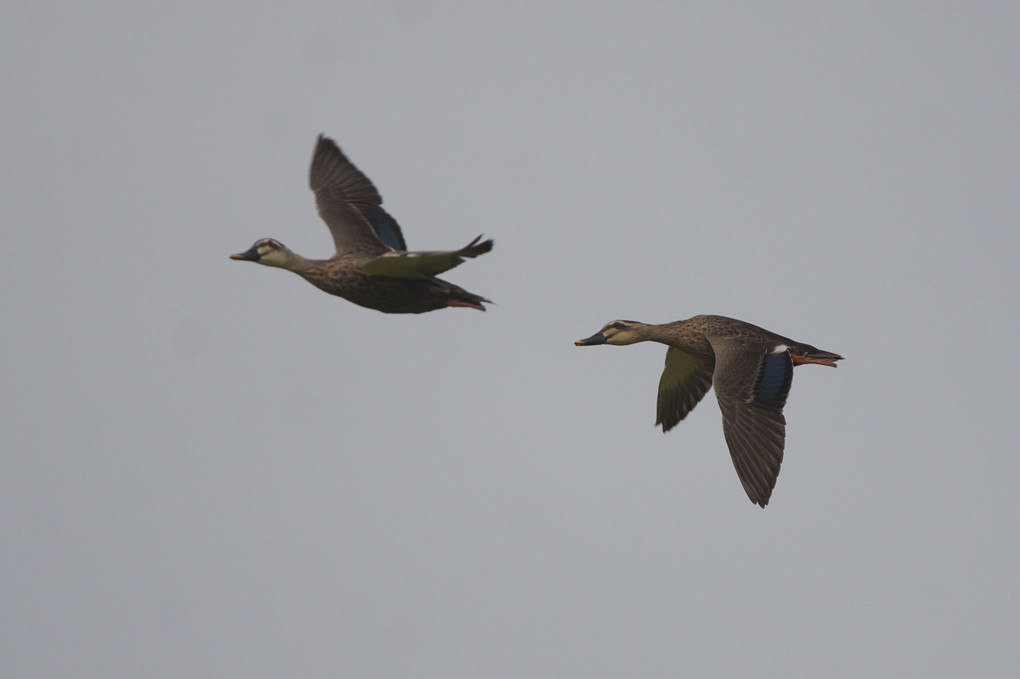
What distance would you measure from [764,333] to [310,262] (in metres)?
6.66

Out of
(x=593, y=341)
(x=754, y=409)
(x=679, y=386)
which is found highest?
(x=593, y=341)

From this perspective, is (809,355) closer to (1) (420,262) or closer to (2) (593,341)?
(2) (593,341)

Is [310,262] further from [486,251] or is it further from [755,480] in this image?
[755,480]

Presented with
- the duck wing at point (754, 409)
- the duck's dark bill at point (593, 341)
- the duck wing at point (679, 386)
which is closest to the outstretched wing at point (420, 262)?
the duck's dark bill at point (593, 341)

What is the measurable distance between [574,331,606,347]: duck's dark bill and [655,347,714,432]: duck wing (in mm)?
1101

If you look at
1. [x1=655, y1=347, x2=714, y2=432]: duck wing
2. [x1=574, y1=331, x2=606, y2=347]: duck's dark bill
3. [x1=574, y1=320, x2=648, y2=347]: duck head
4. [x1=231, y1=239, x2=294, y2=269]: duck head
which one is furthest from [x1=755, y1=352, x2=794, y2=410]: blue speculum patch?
[x1=231, y1=239, x2=294, y2=269]: duck head

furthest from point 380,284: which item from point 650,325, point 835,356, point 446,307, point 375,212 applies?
point 835,356

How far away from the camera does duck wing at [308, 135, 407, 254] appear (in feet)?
75.4

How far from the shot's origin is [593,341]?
23875 mm

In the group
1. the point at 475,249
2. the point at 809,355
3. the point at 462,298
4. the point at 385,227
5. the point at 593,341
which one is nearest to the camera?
the point at 475,249

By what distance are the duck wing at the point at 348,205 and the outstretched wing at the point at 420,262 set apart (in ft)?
5.04

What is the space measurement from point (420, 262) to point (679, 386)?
19.7ft

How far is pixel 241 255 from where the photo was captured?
72.9 ft

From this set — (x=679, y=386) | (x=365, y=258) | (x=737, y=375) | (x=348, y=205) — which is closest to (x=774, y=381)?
(x=737, y=375)
